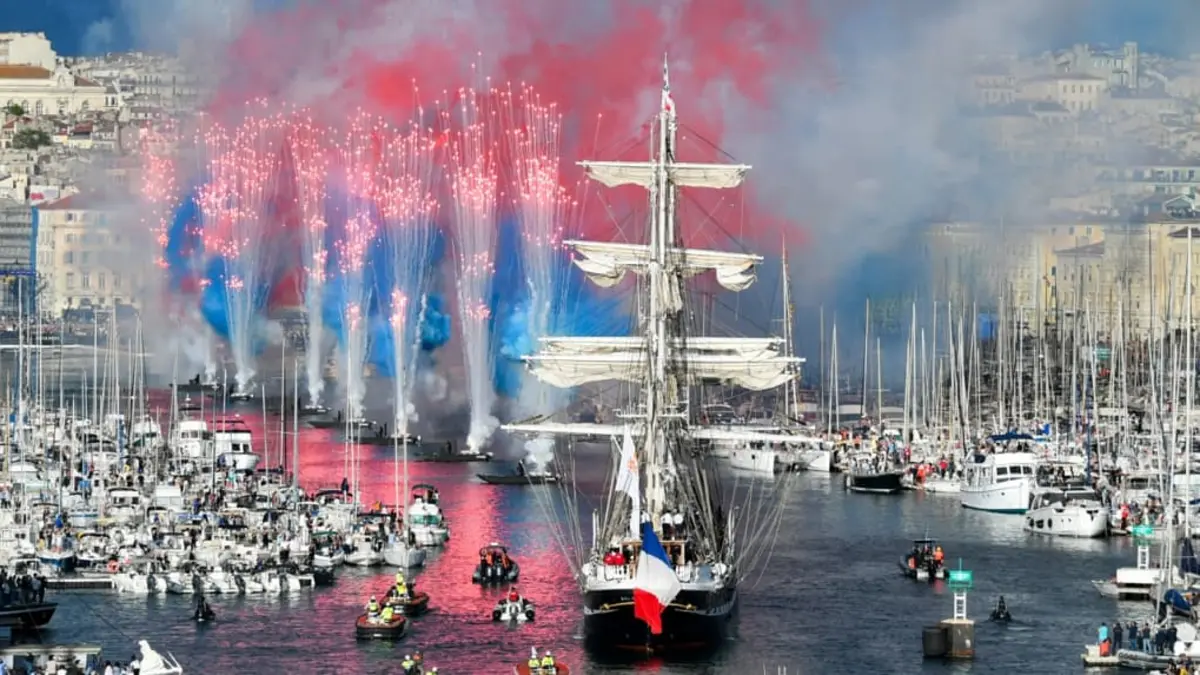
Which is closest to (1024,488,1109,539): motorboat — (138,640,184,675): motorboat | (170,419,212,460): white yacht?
(170,419,212,460): white yacht

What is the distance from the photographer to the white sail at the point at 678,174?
242 feet

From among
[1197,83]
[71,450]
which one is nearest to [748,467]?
[71,450]

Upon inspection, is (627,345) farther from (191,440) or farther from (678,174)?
(191,440)

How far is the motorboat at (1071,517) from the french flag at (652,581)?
91.0ft

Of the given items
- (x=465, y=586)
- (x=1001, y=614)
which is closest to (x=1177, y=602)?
(x=1001, y=614)

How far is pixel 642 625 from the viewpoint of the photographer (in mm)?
61125

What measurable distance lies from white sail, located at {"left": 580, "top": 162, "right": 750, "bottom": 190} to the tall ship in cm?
6

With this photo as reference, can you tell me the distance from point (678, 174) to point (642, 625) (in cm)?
1655

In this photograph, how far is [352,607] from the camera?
224ft

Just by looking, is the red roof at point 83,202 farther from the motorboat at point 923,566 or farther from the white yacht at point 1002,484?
the motorboat at point 923,566

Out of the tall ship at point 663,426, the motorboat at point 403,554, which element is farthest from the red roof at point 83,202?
→ the motorboat at point 403,554

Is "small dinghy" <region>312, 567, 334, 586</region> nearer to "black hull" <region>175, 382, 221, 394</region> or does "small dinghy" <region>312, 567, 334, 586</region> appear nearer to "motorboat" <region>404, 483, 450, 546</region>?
"motorboat" <region>404, 483, 450, 546</region>

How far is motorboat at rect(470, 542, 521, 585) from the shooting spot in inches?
2857

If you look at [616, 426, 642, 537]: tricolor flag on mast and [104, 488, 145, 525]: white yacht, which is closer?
[616, 426, 642, 537]: tricolor flag on mast
